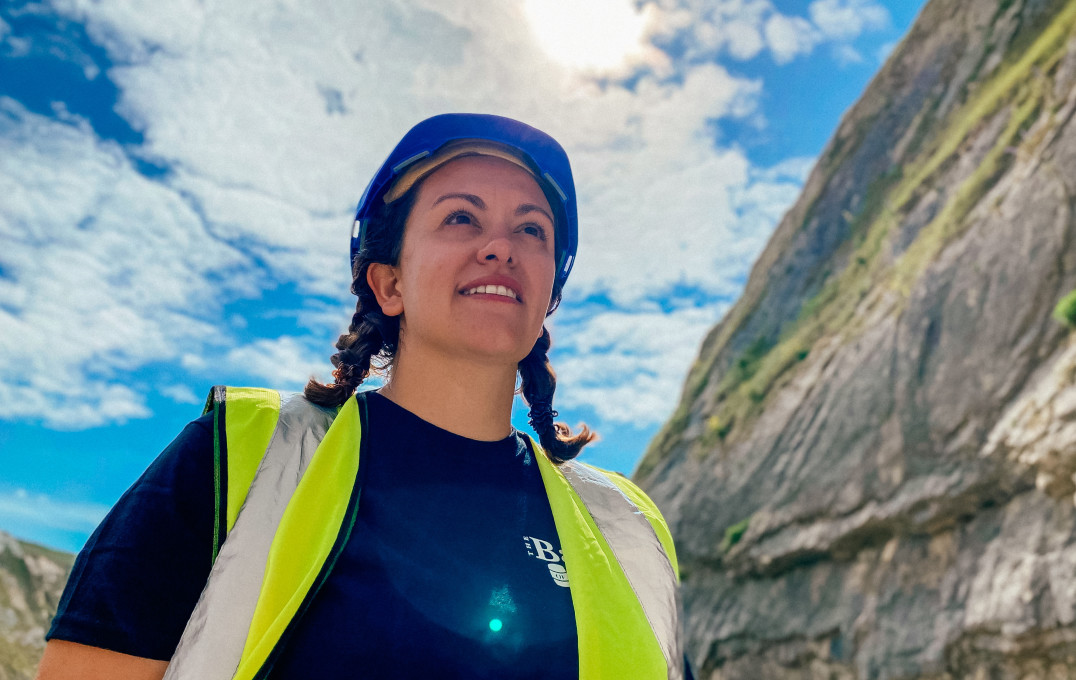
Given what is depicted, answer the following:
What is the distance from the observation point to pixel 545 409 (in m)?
2.96

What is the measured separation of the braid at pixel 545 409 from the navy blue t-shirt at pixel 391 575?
19.5 inches

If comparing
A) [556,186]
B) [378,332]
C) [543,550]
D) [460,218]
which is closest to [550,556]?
[543,550]

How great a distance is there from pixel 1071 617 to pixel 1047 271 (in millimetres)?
4997

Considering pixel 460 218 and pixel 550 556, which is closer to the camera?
pixel 550 556

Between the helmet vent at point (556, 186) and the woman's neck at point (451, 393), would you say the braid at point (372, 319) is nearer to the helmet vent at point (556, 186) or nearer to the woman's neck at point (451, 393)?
the woman's neck at point (451, 393)

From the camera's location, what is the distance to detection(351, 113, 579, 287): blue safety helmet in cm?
248

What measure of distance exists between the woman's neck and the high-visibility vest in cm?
21

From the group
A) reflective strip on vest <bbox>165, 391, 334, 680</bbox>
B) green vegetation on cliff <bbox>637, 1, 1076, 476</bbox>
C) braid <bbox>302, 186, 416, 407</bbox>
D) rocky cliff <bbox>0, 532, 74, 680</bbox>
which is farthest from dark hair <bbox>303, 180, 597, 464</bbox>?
rocky cliff <bbox>0, 532, 74, 680</bbox>

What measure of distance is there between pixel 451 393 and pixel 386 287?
0.55 meters

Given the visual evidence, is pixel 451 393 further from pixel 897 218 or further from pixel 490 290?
pixel 897 218

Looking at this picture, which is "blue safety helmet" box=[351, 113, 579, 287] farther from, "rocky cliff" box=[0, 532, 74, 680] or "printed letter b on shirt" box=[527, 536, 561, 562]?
"rocky cliff" box=[0, 532, 74, 680]

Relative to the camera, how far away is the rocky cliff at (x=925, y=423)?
8617mm

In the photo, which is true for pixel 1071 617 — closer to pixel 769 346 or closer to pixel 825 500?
pixel 825 500

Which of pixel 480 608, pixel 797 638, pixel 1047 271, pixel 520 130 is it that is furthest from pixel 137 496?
pixel 797 638
